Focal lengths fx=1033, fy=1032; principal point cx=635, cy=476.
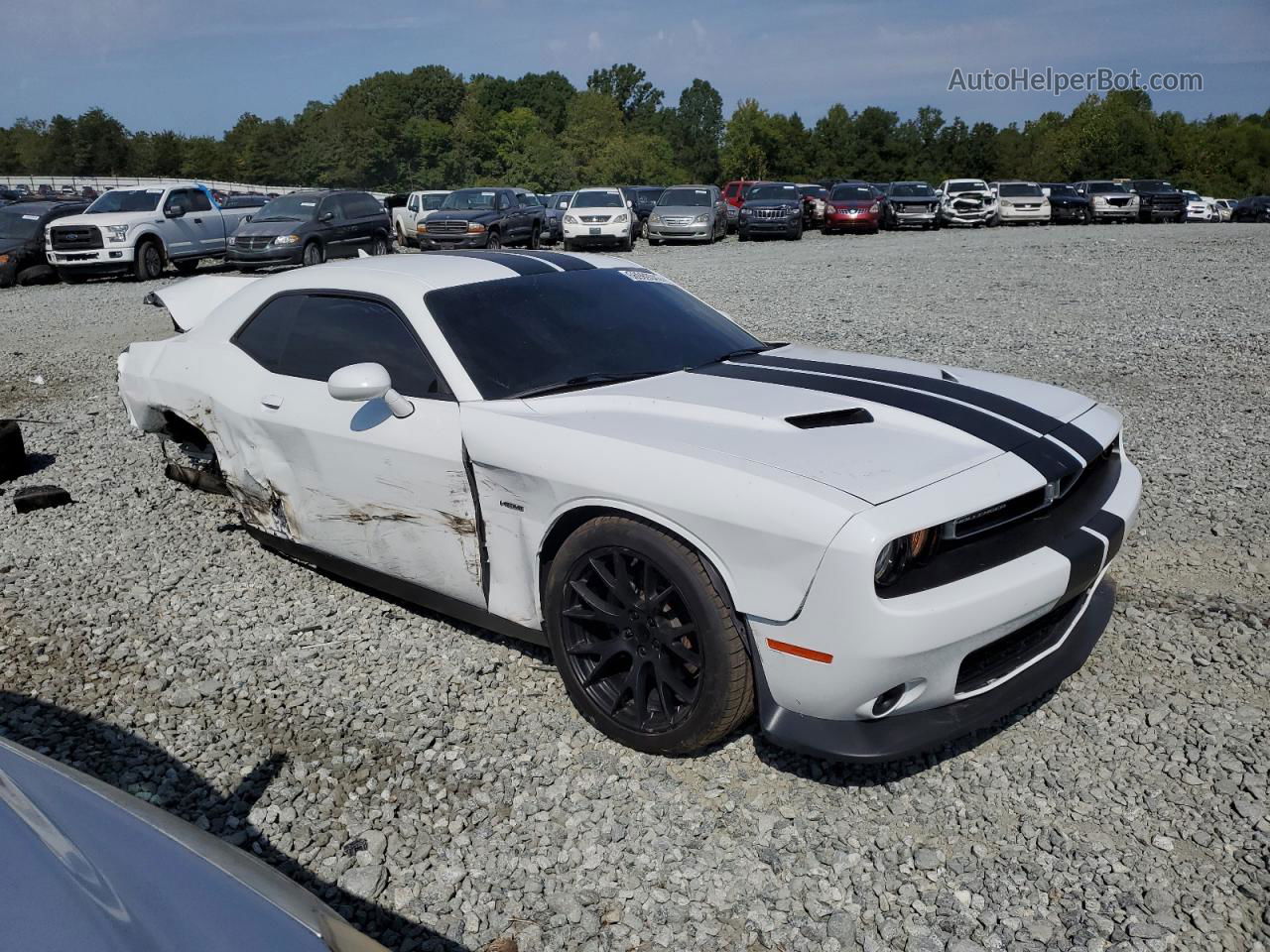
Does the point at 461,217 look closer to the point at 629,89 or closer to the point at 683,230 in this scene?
the point at 683,230

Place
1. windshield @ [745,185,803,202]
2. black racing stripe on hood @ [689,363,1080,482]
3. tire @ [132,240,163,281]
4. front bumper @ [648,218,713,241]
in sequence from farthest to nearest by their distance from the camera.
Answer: windshield @ [745,185,803,202] < front bumper @ [648,218,713,241] < tire @ [132,240,163,281] < black racing stripe on hood @ [689,363,1080,482]

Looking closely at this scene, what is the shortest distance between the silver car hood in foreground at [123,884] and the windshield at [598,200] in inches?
923

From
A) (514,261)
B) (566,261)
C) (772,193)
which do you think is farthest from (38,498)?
→ (772,193)

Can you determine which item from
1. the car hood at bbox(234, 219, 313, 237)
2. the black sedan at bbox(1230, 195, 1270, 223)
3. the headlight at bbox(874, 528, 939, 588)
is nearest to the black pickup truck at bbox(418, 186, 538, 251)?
the car hood at bbox(234, 219, 313, 237)

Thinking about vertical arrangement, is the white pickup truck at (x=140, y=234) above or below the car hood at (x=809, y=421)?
above

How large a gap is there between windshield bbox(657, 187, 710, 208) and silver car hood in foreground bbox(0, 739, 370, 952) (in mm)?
25504

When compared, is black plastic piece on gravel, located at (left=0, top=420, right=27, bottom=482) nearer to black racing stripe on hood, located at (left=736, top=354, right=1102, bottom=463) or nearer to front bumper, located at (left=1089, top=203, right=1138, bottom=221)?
black racing stripe on hood, located at (left=736, top=354, right=1102, bottom=463)

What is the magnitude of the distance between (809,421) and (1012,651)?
923mm

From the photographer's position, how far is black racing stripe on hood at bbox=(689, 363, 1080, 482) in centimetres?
314

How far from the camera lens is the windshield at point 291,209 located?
19547 mm

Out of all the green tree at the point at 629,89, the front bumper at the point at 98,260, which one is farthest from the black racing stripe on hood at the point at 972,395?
the green tree at the point at 629,89

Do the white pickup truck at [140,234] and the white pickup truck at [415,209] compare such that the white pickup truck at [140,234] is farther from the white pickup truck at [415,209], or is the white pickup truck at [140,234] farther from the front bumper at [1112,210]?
the front bumper at [1112,210]

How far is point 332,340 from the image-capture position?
4.25m

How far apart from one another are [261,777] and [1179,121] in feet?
294
